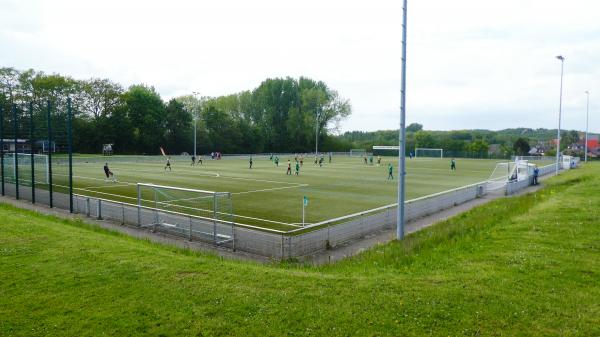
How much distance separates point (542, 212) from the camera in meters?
16.2

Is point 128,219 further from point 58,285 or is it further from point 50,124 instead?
point 58,285

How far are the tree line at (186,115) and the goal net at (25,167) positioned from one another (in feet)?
95.3

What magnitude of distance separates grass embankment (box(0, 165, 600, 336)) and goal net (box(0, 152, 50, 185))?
15.6 meters

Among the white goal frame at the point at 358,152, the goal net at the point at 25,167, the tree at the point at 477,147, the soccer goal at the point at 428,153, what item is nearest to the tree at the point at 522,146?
the tree at the point at 477,147

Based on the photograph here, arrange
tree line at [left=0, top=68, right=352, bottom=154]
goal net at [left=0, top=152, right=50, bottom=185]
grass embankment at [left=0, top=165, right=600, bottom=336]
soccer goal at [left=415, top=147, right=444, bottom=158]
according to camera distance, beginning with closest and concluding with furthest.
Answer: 1. grass embankment at [left=0, top=165, right=600, bottom=336]
2. goal net at [left=0, top=152, right=50, bottom=185]
3. tree line at [left=0, top=68, right=352, bottom=154]
4. soccer goal at [left=415, top=147, right=444, bottom=158]

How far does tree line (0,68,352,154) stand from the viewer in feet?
263

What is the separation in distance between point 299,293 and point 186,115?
92675 millimetres

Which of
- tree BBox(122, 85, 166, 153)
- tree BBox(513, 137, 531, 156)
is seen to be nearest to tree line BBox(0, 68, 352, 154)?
tree BBox(122, 85, 166, 153)

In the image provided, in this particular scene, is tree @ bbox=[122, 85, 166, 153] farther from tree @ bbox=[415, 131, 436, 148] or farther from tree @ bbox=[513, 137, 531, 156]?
tree @ bbox=[513, 137, 531, 156]

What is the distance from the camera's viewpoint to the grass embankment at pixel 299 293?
6.99m

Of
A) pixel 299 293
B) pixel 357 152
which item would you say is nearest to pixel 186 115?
pixel 357 152

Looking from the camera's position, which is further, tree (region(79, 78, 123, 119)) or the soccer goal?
the soccer goal

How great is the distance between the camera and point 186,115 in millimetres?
96312

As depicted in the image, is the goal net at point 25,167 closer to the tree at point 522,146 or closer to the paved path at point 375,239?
the paved path at point 375,239
